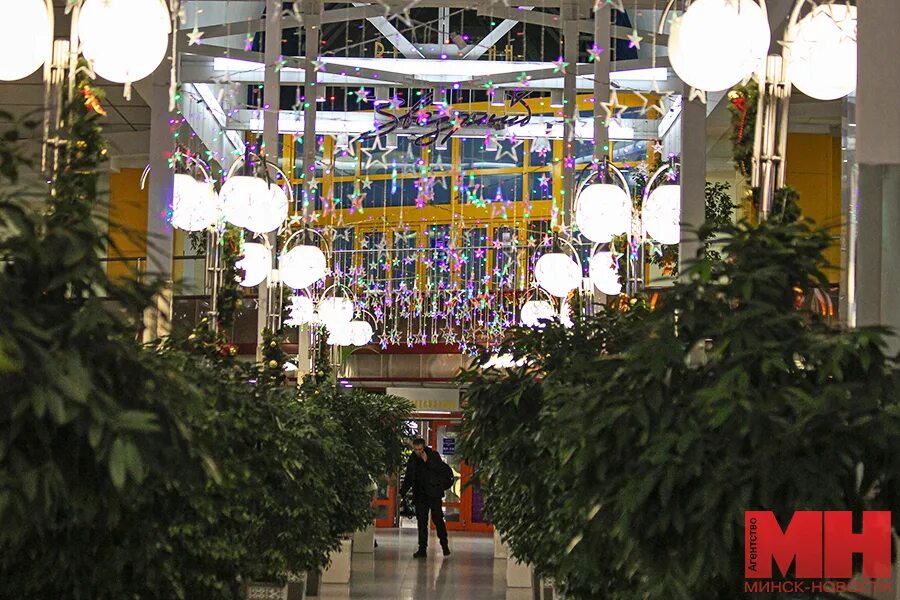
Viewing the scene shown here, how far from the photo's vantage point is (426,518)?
20406 mm

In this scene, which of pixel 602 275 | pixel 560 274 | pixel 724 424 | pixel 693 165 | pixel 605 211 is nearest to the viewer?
pixel 724 424

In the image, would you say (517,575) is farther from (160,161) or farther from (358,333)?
(358,333)

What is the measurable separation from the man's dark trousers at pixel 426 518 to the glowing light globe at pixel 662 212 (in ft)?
32.8

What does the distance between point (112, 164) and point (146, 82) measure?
8.24 metres

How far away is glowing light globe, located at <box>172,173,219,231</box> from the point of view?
1051 cm

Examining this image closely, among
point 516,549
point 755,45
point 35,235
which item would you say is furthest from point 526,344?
point 35,235

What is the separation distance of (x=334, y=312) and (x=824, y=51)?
12241mm

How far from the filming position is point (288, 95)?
23.6 metres

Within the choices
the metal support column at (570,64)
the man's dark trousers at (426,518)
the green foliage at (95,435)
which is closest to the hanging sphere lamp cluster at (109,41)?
the green foliage at (95,435)

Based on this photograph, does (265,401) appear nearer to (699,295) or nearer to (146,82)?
(699,295)

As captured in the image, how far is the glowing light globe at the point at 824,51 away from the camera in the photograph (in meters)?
5.75

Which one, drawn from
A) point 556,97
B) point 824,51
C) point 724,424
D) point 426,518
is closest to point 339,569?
point 426,518

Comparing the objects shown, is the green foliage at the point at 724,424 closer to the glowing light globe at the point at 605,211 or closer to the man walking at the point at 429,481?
the glowing light globe at the point at 605,211

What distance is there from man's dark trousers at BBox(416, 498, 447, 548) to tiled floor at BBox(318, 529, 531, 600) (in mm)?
286
